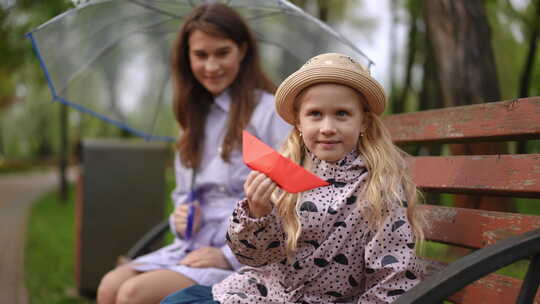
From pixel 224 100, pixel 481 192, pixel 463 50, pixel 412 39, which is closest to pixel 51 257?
pixel 224 100

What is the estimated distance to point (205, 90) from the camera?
2.99m

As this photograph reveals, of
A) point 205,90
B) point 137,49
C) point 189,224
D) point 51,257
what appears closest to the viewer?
point 189,224

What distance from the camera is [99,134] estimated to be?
60.0 feet

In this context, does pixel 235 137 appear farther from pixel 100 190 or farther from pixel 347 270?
pixel 100 190

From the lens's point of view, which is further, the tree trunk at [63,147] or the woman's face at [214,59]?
the tree trunk at [63,147]

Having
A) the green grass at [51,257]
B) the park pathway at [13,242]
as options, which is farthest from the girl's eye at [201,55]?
the park pathway at [13,242]

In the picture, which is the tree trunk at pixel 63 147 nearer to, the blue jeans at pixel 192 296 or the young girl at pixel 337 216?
the blue jeans at pixel 192 296

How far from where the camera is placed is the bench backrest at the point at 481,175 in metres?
1.83

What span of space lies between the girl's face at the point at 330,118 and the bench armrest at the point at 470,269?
57cm

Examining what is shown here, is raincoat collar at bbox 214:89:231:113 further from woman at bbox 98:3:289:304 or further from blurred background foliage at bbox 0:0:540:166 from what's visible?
blurred background foliage at bbox 0:0:540:166

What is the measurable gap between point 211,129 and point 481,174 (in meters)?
1.38

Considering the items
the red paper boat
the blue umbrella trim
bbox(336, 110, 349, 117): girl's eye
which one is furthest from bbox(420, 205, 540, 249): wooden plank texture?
the blue umbrella trim

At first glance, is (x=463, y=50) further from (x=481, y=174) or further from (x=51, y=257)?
(x=51, y=257)

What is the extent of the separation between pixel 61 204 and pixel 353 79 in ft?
38.5
